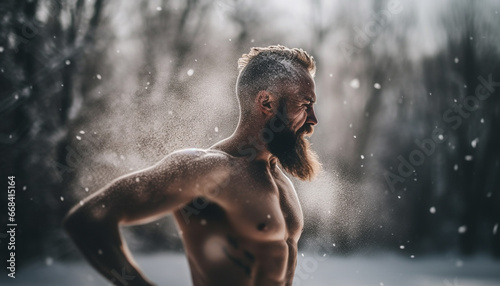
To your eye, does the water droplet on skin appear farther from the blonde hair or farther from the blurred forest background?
the blonde hair

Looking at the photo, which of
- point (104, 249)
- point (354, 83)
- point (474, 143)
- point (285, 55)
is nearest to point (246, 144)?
point (285, 55)

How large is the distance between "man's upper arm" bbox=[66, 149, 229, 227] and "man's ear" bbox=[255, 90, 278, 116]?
0.14 metres

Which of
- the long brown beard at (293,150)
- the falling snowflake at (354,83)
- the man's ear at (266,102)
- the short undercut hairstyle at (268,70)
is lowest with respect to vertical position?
the long brown beard at (293,150)

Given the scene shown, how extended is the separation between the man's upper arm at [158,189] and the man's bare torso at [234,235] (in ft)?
0.05

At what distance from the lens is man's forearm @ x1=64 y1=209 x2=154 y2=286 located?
0.63 meters

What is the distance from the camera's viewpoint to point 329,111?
178 cm

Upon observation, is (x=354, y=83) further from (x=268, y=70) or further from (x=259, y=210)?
(x=259, y=210)

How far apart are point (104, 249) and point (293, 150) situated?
0.43 m

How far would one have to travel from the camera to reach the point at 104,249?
2.08 feet

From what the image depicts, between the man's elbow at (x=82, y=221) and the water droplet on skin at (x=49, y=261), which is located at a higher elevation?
the water droplet on skin at (x=49, y=261)

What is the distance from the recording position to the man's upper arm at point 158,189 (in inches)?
26.0

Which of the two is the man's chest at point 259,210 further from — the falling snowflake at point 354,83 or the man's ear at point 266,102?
the falling snowflake at point 354,83

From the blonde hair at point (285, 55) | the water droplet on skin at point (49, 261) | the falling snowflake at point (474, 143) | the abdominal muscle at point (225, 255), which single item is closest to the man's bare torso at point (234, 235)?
the abdominal muscle at point (225, 255)

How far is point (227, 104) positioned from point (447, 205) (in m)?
1.27
